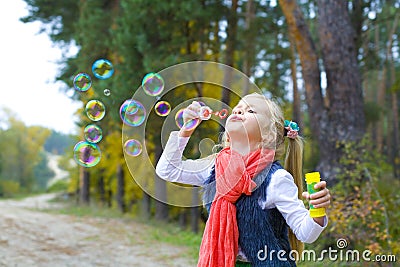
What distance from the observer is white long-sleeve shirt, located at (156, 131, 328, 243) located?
70.9 inches

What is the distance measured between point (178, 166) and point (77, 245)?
5.70m

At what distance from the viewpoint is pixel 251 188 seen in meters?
1.98

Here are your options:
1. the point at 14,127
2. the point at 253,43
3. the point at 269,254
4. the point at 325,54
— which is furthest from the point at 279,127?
the point at 14,127

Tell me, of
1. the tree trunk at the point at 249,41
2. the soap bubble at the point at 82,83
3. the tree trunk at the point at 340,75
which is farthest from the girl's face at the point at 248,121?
the tree trunk at the point at 249,41

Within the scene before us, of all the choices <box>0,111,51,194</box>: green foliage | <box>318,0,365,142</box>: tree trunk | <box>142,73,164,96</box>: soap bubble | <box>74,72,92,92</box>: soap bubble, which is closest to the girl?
<box>142,73,164,96</box>: soap bubble

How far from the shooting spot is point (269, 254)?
194 centimetres

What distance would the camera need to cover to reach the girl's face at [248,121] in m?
2.06

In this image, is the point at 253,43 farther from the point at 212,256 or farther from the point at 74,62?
the point at 212,256

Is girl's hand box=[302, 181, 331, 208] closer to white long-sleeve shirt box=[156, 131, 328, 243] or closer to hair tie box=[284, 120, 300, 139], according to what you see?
white long-sleeve shirt box=[156, 131, 328, 243]

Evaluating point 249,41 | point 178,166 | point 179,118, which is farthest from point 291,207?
point 249,41

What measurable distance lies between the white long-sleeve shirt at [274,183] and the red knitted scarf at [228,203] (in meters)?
0.09

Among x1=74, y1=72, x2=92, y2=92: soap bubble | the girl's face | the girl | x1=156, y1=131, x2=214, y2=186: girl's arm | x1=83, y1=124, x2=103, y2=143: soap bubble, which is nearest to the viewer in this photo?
the girl

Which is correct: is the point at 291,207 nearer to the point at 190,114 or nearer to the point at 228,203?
the point at 228,203

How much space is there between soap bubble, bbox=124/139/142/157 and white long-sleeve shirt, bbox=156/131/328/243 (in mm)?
773
